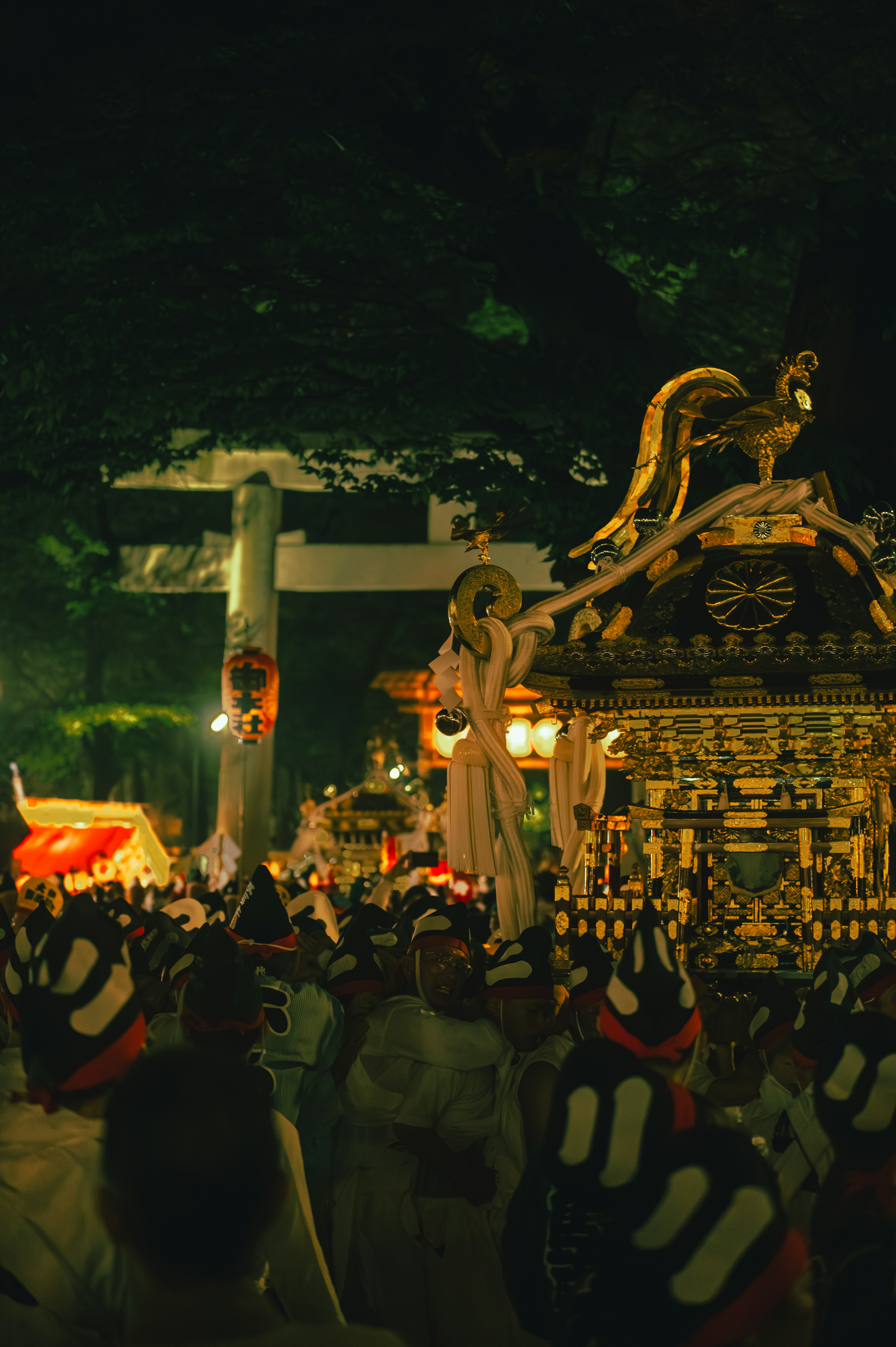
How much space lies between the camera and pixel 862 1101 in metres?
2.75

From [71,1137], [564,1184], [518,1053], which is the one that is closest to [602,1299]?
[564,1184]

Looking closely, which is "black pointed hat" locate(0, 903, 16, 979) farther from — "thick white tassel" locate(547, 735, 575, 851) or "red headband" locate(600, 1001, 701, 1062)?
"thick white tassel" locate(547, 735, 575, 851)

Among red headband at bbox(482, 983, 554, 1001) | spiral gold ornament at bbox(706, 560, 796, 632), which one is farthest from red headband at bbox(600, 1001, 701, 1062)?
spiral gold ornament at bbox(706, 560, 796, 632)

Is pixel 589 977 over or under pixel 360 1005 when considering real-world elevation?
over

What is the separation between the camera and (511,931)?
309 inches

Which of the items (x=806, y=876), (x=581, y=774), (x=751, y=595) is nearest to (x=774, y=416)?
(x=751, y=595)

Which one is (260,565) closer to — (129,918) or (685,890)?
(129,918)

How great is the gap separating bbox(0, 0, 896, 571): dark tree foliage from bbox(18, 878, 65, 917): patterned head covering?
14.7 feet

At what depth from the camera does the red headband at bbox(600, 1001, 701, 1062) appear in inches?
123

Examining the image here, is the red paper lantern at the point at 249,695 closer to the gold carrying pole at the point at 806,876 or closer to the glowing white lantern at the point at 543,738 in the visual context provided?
the glowing white lantern at the point at 543,738

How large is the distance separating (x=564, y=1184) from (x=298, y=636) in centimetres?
2856

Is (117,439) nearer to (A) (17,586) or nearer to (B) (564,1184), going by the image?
(B) (564,1184)

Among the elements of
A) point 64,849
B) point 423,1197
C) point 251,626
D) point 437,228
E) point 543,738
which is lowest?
point 423,1197

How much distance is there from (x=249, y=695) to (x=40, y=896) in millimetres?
9616
